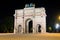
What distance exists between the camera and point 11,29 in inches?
2621

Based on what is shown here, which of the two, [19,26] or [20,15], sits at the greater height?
[20,15]

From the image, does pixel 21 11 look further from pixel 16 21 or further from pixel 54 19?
pixel 54 19

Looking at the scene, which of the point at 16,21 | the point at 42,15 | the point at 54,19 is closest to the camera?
the point at 42,15

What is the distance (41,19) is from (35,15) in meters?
2.16

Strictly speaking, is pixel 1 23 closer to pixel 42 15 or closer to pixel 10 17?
pixel 10 17

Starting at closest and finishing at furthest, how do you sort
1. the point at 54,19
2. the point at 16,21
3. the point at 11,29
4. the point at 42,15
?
the point at 42,15, the point at 16,21, the point at 11,29, the point at 54,19

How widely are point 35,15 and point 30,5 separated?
3626mm

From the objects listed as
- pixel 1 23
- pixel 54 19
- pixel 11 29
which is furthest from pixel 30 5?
pixel 54 19

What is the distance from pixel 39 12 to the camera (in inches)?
1841

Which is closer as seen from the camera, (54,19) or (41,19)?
(41,19)

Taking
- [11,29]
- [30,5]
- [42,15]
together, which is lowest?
[11,29]

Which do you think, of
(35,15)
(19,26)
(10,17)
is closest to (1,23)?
(10,17)

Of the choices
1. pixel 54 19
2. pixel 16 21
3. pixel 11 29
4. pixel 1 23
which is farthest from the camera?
pixel 54 19

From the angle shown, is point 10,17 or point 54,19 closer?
point 10,17
